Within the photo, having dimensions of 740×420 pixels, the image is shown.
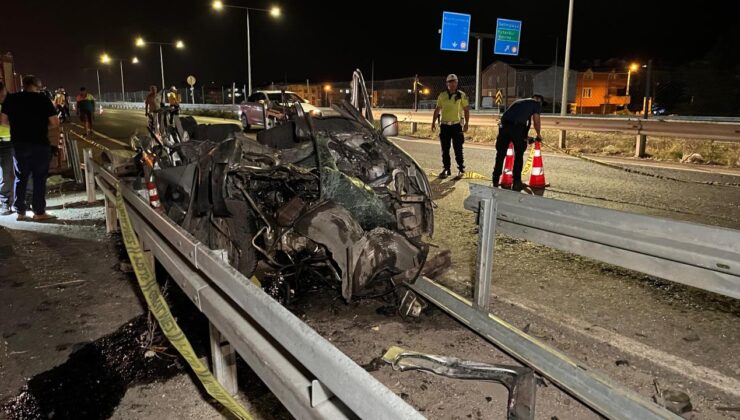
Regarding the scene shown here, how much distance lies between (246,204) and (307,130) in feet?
3.63

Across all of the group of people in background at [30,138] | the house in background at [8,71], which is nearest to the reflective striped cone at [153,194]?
the group of people in background at [30,138]

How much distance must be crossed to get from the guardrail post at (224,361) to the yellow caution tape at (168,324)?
0.13 meters

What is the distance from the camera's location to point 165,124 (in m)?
6.22

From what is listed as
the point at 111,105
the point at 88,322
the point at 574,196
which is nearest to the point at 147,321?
the point at 88,322

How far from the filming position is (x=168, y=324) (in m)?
2.96

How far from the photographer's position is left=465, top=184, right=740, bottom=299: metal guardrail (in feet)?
7.25

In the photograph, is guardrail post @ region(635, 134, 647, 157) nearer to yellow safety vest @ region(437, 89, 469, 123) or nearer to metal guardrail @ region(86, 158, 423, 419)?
yellow safety vest @ region(437, 89, 469, 123)

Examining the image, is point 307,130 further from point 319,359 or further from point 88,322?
point 319,359

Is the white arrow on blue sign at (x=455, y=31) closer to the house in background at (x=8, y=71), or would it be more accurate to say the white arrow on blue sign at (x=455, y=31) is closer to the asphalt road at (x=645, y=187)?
the asphalt road at (x=645, y=187)

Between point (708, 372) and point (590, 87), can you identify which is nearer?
point (708, 372)

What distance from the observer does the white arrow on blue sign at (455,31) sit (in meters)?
25.2

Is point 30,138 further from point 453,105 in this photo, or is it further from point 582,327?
point 582,327

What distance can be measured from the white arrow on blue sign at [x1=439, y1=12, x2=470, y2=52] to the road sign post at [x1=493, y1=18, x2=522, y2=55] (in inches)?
58.7

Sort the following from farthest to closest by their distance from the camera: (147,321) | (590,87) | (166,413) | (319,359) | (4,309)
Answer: (590,87)
(4,309)
(147,321)
(166,413)
(319,359)
